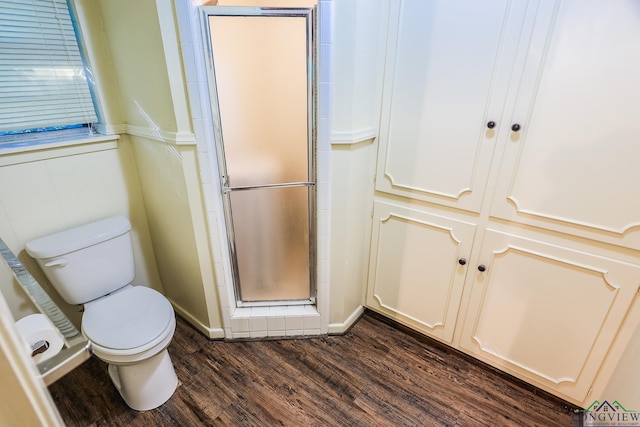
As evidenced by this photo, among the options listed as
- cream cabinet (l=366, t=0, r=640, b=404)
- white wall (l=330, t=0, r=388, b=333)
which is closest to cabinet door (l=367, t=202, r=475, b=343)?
cream cabinet (l=366, t=0, r=640, b=404)

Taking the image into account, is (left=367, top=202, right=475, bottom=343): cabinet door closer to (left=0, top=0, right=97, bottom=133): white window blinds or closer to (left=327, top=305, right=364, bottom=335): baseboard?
Answer: (left=327, top=305, right=364, bottom=335): baseboard

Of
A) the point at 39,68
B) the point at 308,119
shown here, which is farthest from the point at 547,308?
the point at 39,68

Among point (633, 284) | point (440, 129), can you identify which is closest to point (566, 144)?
point (440, 129)

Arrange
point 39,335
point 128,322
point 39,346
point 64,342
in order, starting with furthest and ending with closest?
point 128,322, point 39,335, point 39,346, point 64,342

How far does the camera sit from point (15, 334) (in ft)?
1.25

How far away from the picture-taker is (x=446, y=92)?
1.37 m

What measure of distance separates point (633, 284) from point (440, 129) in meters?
0.92

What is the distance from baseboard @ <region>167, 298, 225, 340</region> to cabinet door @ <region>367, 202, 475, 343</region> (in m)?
0.94

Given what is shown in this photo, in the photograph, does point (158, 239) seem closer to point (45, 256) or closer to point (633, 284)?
point (45, 256)

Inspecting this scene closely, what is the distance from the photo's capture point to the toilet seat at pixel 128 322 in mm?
1312

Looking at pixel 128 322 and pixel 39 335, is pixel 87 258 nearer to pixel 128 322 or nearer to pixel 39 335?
pixel 128 322

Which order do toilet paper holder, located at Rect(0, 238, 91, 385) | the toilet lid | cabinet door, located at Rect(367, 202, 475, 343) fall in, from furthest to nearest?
cabinet door, located at Rect(367, 202, 475, 343), the toilet lid, toilet paper holder, located at Rect(0, 238, 91, 385)

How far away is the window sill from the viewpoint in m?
1.38

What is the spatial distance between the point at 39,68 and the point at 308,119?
1.24 m
